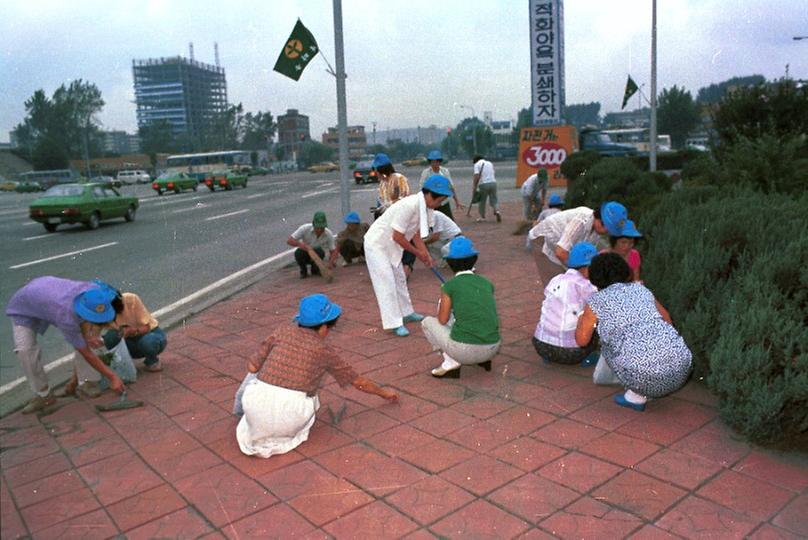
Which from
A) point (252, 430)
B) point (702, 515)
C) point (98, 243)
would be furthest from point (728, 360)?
point (98, 243)

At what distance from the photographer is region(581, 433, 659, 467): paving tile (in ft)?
12.3

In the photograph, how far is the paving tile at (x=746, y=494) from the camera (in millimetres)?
3176

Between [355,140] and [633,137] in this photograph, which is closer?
[633,137]

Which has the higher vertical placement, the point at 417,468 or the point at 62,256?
the point at 62,256

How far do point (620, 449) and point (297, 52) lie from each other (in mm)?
10243

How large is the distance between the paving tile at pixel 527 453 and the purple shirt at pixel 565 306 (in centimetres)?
130

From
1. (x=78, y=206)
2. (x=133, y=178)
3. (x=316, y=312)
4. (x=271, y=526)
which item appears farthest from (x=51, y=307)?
(x=133, y=178)

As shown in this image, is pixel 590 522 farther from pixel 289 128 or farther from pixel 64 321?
pixel 289 128

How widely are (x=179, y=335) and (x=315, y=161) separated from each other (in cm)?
12275

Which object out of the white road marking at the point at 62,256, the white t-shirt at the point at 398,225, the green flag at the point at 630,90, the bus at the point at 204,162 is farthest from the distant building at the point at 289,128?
the white t-shirt at the point at 398,225

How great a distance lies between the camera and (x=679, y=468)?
360 centimetres

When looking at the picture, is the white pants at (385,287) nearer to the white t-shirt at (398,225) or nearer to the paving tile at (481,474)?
the white t-shirt at (398,225)

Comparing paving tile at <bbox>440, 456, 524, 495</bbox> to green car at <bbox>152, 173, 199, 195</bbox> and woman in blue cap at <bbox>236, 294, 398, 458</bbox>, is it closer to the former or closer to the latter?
woman in blue cap at <bbox>236, 294, 398, 458</bbox>

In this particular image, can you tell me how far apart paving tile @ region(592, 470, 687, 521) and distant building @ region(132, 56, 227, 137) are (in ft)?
286
